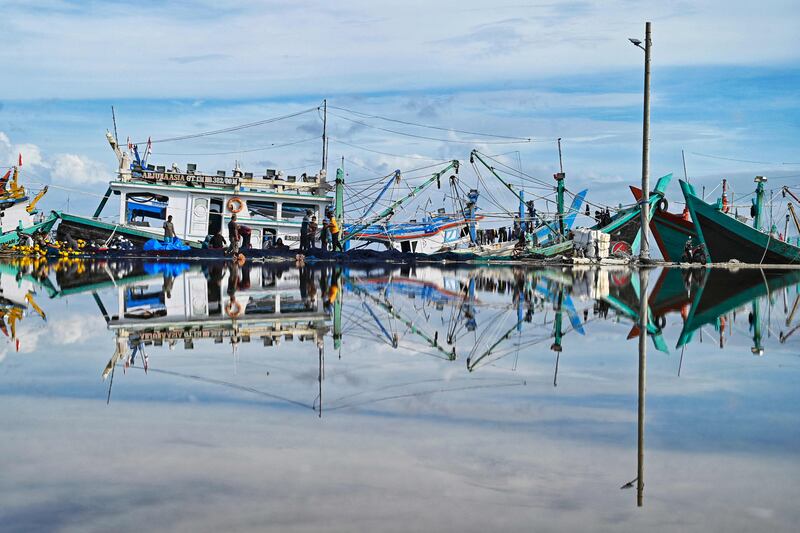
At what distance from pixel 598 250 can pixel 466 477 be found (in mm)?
31588

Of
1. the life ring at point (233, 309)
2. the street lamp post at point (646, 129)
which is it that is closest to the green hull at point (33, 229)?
the street lamp post at point (646, 129)

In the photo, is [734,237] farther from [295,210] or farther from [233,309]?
[233,309]

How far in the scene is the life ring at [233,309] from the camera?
13.1 metres

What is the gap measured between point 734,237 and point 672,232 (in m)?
5.65

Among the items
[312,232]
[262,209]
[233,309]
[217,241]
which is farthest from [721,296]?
[262,209]

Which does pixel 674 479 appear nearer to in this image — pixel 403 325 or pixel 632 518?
pixel 632 518

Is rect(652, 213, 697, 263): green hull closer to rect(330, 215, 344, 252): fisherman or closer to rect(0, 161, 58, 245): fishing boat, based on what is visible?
rect(330, 215, 344, 252): fisherman

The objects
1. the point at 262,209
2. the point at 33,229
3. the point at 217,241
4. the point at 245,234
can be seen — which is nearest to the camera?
the point at 33,229

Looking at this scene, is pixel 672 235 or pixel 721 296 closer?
pixel 721 296

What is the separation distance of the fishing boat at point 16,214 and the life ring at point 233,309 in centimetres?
2719

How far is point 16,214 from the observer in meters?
40.2

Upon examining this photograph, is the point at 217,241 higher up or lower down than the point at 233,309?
higher up

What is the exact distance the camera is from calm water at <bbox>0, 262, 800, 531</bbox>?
421cm

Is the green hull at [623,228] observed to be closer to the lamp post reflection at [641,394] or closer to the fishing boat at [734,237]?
the fishing boat at [734,237]
